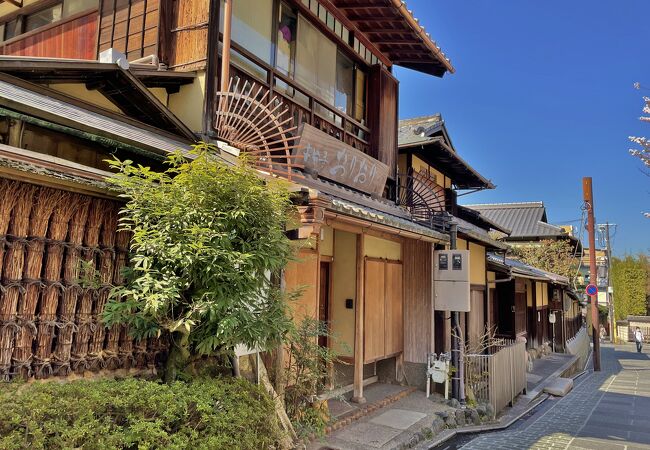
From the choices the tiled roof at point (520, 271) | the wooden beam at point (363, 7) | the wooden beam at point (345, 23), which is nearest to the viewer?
the wooden beam at point (345, 23)

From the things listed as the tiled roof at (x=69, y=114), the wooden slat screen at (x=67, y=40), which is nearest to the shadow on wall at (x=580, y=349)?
the tiled roof at (x=69, y=114)

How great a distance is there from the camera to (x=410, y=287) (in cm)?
1123

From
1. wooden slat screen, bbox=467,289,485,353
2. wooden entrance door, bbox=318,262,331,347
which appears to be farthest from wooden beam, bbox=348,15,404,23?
wooden slat screen, bbox=467,289,485,353

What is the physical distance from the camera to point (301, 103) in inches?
371

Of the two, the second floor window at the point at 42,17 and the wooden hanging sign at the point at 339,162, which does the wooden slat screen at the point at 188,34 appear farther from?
the wooden hanging sign at the point at 339,162

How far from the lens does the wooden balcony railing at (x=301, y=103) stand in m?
7.86

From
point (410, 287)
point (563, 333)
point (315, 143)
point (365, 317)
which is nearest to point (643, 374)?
point (563, 333)

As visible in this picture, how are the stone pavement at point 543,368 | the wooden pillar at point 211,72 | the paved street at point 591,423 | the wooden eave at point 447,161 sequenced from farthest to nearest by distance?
the stone pavement at point 543,368 < the wooden eave at point 447,161 < the paved street at point 591,423 < the wooden pillar at point 211,72

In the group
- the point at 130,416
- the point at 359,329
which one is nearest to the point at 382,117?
the point at 359,329

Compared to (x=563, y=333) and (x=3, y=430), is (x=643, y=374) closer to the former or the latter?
(x=563, y=333)

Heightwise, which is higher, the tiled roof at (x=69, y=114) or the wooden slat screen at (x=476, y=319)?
the tiled roof at (x=69, y=114)

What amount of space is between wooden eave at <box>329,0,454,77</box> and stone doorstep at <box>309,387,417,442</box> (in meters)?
8.41

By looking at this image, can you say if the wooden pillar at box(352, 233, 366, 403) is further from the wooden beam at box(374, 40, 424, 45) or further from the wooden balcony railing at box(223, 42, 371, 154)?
the wooden beam at box(374, 40, 424, 45)

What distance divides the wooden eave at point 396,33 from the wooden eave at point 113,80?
5.48 m
